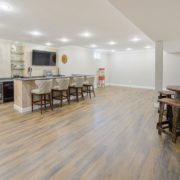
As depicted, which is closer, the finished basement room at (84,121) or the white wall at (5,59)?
the finished basement room at (84,121)

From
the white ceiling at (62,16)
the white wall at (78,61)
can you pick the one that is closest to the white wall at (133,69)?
Answer: the white wall at (78,61)

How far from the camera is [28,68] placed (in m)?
7.68

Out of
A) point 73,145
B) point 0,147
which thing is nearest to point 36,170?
point 73,145

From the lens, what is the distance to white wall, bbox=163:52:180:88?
8.76 m

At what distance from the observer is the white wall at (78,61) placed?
8.62 metres

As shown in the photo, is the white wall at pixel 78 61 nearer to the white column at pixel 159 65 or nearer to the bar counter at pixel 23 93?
the bar counter at pixel 23 93

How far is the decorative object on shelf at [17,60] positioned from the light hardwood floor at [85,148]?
11.4 feet

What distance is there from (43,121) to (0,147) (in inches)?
54.9

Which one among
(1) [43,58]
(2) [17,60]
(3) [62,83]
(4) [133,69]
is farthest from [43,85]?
(4) [133,69]

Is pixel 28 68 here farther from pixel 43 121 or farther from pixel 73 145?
pixel 73 145

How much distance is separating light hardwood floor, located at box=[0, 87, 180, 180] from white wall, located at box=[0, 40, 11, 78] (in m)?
3.13

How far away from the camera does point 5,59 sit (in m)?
6.82

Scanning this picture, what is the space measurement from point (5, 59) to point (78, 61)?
3.67 m

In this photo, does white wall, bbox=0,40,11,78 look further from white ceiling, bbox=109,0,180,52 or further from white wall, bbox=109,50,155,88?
white wall, bbox=109,50,155,88
